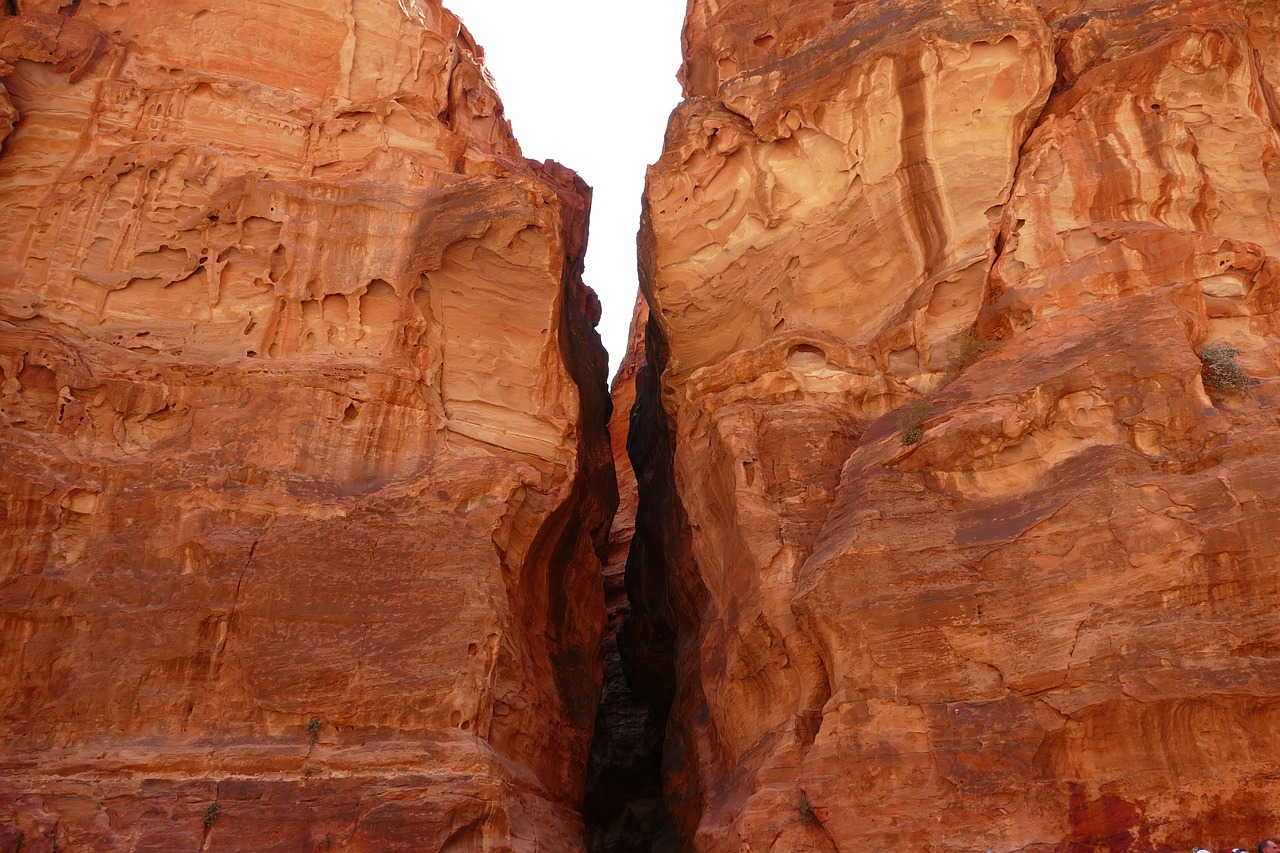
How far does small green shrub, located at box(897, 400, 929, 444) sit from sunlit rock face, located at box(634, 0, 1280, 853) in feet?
0.17

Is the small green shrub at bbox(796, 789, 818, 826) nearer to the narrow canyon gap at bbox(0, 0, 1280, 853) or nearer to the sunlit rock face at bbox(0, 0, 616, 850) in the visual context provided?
the narrow canyon gap at bbox(0, 0, 1280, 853)

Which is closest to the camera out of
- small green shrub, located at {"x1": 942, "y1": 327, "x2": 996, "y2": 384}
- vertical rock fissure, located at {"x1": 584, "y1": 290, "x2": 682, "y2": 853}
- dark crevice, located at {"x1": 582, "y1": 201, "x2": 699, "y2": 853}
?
small green shrub, located at {"x1": 942, "y1": 327, "x2": 996, "y2": 384}

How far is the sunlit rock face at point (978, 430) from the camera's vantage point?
1086 centimetres

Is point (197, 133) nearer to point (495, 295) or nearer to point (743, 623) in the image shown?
point (495, 295)

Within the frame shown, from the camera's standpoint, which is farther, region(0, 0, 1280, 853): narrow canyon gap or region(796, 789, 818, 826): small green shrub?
region(796, 789, 818, 826): small green shrub

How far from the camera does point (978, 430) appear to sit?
13.0m

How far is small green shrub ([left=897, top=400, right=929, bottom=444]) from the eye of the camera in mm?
13562

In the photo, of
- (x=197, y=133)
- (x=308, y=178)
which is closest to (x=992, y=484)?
(x=308, y=178)

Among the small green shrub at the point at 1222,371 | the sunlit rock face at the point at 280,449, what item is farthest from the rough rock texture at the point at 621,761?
the small green shrub at the point at 1222,371

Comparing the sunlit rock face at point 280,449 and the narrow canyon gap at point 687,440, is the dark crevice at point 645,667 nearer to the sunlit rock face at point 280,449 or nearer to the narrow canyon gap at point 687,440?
the narrow canyon gap at point 687,440

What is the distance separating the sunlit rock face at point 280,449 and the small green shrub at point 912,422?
19.9 ft

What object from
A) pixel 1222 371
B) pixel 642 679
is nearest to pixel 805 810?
pixel 1222 371

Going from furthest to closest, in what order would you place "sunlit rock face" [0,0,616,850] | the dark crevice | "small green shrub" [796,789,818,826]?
the dark crevice < "sunlit rock face" [0,0,616,850] < "small green shrub" [796,789,818,826]

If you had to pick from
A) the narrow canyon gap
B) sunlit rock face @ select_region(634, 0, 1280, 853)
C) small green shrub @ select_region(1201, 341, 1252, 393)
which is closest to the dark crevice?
the narrow canyon gap
